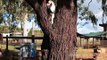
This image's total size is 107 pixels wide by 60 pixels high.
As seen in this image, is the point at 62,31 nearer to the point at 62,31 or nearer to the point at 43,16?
the point at 62,31

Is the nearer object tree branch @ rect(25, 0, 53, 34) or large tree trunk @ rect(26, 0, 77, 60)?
large tree trunk @ rect(26, 0, 77, 60)

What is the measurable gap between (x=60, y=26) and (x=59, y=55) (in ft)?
3.58

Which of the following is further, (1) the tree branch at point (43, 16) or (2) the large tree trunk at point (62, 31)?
(1) the tree branch at point (43, 16)

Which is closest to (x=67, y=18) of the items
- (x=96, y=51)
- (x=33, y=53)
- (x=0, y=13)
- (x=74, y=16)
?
(x=74, y=16)

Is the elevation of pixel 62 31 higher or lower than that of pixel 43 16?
lower

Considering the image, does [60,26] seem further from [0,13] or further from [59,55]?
[0,13]

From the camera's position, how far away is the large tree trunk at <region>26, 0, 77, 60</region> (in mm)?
14766

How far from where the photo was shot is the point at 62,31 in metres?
14.8

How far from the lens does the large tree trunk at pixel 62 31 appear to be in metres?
14.8

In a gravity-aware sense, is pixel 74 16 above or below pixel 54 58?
above

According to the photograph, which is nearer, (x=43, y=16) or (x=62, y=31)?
(x=62, y=31)

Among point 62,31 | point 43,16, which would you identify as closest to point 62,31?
point 62,31

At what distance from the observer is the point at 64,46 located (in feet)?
48.4

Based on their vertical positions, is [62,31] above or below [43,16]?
below
